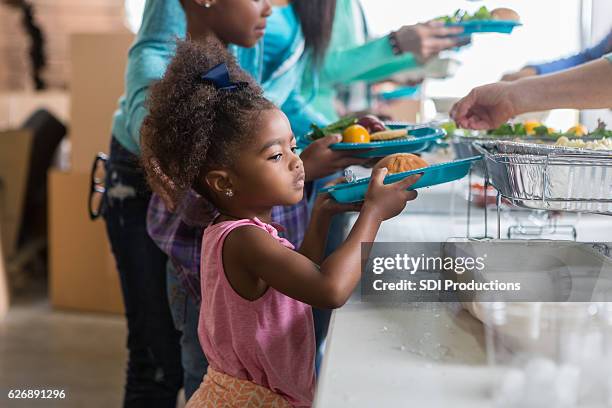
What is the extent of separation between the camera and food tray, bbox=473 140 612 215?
2.61 ft

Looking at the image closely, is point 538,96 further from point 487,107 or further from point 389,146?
point 389,146

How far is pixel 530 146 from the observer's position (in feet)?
2.77

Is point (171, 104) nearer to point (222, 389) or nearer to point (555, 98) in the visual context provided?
point (222, 389)

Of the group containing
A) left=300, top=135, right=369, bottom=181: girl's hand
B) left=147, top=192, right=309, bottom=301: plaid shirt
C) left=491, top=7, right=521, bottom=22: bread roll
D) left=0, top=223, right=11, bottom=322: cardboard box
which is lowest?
left=0, top=223, right=11, bottom=322: cardboard box

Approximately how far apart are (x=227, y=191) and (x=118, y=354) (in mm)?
1998

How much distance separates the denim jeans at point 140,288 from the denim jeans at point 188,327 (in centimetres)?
10

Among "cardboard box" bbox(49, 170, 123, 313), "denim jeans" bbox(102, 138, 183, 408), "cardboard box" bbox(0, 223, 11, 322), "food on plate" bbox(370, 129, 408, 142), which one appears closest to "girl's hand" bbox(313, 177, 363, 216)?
"food on plate" bbox(370, 129, 408, 142)

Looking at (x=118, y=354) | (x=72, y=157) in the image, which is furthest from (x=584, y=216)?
(x=72, y=157)

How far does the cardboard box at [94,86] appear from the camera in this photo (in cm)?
302

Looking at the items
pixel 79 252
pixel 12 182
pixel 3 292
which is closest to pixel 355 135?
pixel 79 252

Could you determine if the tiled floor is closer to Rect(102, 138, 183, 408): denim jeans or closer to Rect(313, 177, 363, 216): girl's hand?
Rect(102, 138, 183, 408): denim jeans

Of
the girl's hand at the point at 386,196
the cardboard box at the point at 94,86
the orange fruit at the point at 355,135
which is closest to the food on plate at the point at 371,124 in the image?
the orange fruit at the point at 355,135

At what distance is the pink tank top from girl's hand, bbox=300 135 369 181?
269 millimetres

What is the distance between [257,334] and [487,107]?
1.80 ft
